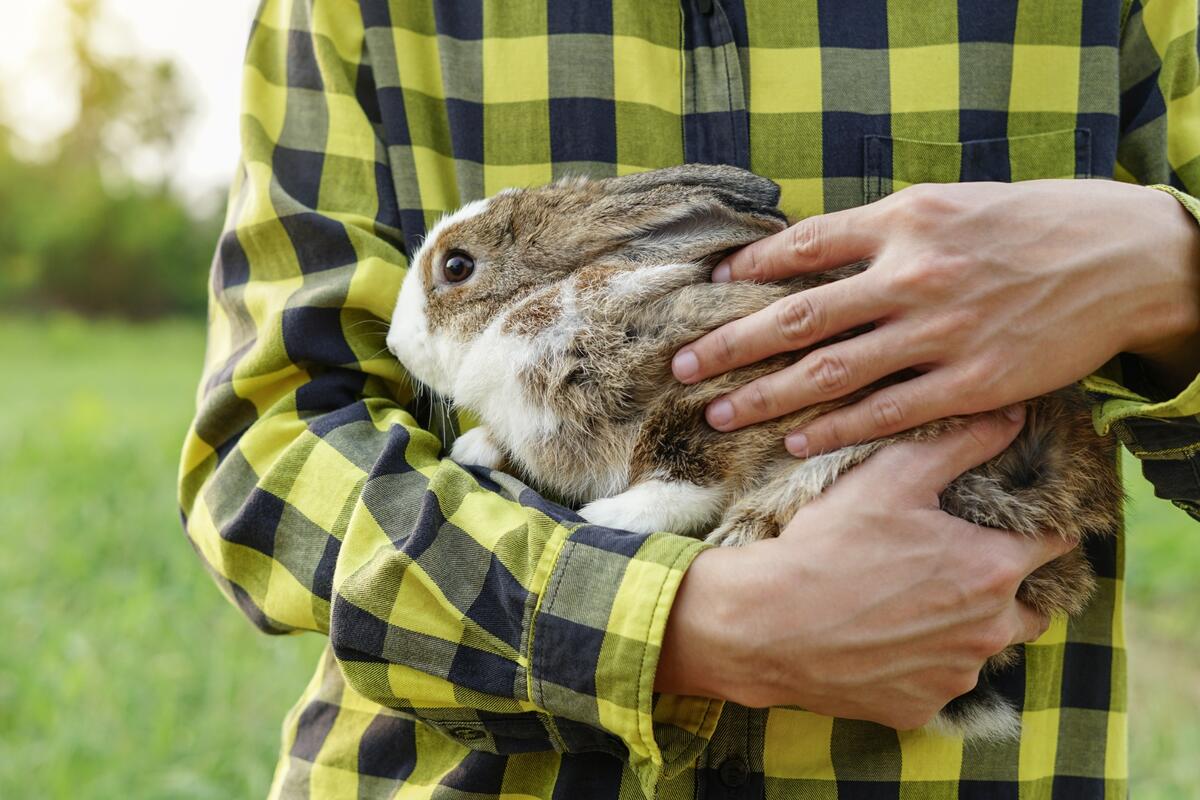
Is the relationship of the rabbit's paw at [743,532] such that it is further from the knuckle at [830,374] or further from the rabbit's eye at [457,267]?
the rabbit's eye at [457,267]

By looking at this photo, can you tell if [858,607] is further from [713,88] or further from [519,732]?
[713,88]

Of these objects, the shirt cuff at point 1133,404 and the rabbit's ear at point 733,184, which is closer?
the shirt cuff at point 1133,404

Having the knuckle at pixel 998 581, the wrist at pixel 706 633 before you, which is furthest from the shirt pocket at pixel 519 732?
the knuckle at pixel 998 581

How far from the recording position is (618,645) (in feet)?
4.22

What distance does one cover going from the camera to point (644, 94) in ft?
5.58

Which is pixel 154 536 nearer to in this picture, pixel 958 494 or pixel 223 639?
pixel 223 639

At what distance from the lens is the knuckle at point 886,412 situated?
1.40 metres

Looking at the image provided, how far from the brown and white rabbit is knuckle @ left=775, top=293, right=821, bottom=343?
3.5 inches

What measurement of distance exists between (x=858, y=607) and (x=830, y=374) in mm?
326

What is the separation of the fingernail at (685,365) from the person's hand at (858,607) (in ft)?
0.88

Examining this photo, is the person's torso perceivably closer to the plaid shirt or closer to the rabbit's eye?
the plaid shirt

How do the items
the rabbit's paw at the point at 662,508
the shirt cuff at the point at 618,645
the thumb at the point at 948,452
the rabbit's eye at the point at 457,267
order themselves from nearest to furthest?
the shirt cuff at the point at 618,645
the thumb at the point at 948,452
the rabbit's paw at the point at 662,508
the rabbit's eye at the point at 457,267

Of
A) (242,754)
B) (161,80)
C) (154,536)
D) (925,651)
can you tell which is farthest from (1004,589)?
(161,80)

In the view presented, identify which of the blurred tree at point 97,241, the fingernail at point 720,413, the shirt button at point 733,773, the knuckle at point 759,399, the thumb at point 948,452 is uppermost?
the knuckle at point 759,399
